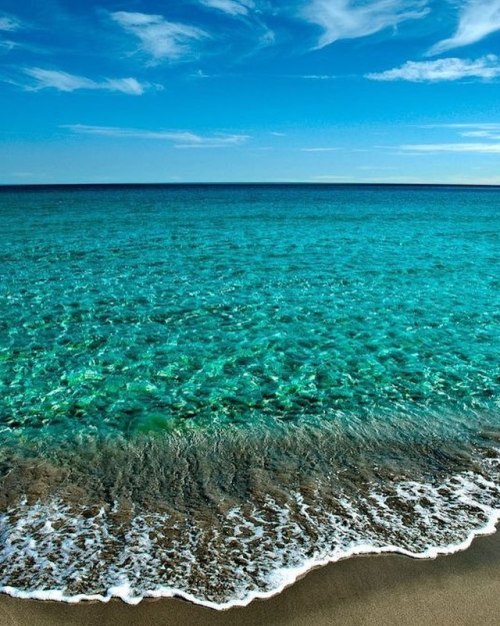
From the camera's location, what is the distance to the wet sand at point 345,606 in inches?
204

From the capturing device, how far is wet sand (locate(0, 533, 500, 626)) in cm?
518

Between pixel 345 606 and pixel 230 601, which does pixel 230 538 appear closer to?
pixel 230 601

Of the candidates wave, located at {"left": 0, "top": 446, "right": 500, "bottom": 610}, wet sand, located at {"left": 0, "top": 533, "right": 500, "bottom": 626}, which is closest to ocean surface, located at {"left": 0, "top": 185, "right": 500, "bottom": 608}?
wave, located at {"left": 0, "top": 446, "right": 500, "bottom": 610}

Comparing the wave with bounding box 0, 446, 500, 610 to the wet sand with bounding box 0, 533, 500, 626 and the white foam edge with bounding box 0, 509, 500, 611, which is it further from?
the wet sand with bounding box 0, 533, 500, 626

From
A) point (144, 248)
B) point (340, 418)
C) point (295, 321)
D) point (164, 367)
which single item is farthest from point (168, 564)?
point (144, 248)

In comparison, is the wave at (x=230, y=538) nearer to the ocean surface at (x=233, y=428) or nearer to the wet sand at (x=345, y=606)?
the ocean surface at (x=233, y=428)

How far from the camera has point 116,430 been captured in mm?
9156

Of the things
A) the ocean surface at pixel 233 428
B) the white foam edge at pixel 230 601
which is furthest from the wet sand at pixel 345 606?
the ocean surface at pixel 233 428

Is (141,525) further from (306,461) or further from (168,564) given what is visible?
(306,461)

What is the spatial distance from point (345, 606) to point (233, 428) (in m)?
4.21

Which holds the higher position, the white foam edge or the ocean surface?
the white foam edge

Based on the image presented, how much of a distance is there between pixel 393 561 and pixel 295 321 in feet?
32.8

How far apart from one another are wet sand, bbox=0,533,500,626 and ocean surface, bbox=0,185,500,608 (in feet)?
0.65

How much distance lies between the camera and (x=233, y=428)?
9258 millimetres
